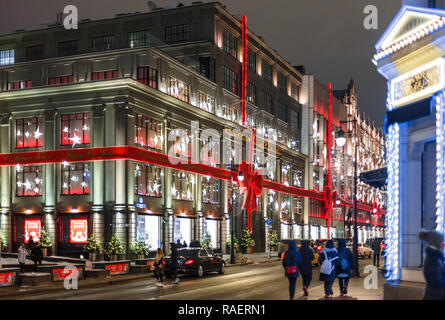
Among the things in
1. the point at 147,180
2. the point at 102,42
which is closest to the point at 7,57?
the point at 102,42

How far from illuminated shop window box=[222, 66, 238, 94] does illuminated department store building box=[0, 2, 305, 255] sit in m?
0.58

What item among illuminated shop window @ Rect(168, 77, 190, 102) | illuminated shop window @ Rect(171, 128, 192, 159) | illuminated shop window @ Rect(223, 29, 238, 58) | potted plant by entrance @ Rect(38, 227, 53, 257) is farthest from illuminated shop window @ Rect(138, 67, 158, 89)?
illuminated shop window @ Rect(223, 29, 238, 58)

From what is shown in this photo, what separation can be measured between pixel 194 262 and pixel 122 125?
15732 millimetres

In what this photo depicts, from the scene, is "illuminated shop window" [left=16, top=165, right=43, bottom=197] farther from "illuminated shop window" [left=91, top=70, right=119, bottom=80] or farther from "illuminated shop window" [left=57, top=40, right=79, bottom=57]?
"illuminated shop window" [left=57, top=40, right=79, bottom=57]

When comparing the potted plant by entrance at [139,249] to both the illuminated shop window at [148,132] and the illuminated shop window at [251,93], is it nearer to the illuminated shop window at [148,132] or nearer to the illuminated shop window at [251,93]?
the illuminated shop window at [148,132]

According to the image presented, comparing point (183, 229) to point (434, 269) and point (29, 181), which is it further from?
point (434, 269)

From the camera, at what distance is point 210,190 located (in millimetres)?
57375

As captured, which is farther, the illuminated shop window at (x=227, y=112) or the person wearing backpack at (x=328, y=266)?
the illuminated shop window at (x=227, y=112)

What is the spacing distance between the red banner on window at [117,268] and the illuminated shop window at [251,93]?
120 feet

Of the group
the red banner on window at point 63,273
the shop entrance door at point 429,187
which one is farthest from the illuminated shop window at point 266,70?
the shop entrance door at point 429,187

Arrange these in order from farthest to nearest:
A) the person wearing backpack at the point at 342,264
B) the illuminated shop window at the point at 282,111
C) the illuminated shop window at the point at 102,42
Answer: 1. the illuminated shop window at the point at 282,111
2. the illuminated shop window at the point at 102,42
3. the person wearing backpack at the point at 342,264

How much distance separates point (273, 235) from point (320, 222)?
2794 centimetres

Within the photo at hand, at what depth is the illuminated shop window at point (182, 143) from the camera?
50.8 metres

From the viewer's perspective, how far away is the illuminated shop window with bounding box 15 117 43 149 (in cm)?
4800
